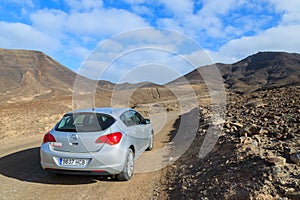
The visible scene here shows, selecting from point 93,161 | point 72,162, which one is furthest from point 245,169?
point 72,162

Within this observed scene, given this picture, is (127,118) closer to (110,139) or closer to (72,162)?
(110,139)

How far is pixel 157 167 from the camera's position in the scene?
682 cm

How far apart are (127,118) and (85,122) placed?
126 cm

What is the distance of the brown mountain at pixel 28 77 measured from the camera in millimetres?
86994

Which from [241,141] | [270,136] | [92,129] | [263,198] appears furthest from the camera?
[270,136]

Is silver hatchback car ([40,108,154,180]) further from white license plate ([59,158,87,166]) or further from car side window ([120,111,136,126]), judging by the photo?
car side window ([120,111,136,126])

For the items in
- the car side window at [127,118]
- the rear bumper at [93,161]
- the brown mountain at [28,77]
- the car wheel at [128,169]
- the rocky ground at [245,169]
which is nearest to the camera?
the rocky ground at [245,169]

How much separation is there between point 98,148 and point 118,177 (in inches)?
36.4

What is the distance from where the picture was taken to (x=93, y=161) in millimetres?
5062

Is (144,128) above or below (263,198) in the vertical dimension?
above

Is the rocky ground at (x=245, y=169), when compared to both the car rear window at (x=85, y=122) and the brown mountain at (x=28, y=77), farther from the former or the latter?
the brown mountain at (x=28, y=77)

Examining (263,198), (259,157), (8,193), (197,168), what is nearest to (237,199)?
(263,198)

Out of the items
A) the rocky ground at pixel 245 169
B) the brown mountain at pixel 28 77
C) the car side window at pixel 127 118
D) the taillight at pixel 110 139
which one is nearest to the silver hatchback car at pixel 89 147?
the taillight at pixel 110 139

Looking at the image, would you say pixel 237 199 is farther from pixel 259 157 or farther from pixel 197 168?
pixel 197 168
